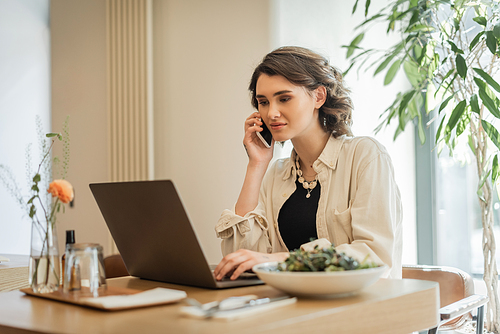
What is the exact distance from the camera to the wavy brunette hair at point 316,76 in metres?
1.68

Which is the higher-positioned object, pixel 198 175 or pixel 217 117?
pixel 217 117

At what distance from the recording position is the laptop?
3.06 feet

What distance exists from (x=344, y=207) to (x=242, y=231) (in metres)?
0.34

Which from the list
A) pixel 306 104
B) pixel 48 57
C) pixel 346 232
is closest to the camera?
pixel 346 232

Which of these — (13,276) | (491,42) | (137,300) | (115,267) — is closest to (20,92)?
(115,267)

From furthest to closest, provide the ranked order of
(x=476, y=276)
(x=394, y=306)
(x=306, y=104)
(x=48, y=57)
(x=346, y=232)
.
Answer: (x=48, y=57), (x=476, y=276), (x=306, y=104), (x=346, y=232), (x=394, y=306)

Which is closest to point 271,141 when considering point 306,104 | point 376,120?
point 306,104

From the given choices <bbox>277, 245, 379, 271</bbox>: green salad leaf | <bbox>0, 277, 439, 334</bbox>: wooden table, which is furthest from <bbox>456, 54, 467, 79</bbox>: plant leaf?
<bbox>277, 245, 379, 271</bbox>: green salad leaf

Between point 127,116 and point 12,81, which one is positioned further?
point 12,81

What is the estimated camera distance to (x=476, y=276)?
3260 mm

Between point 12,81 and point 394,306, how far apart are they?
330 centimetres

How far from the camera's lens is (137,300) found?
31.9 inches

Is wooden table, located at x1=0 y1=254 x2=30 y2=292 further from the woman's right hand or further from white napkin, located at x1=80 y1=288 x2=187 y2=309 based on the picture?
white napkin, located at x1=80 y1=288 x2=187 y2=309

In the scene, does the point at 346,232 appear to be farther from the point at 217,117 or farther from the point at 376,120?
the point at 376,120
